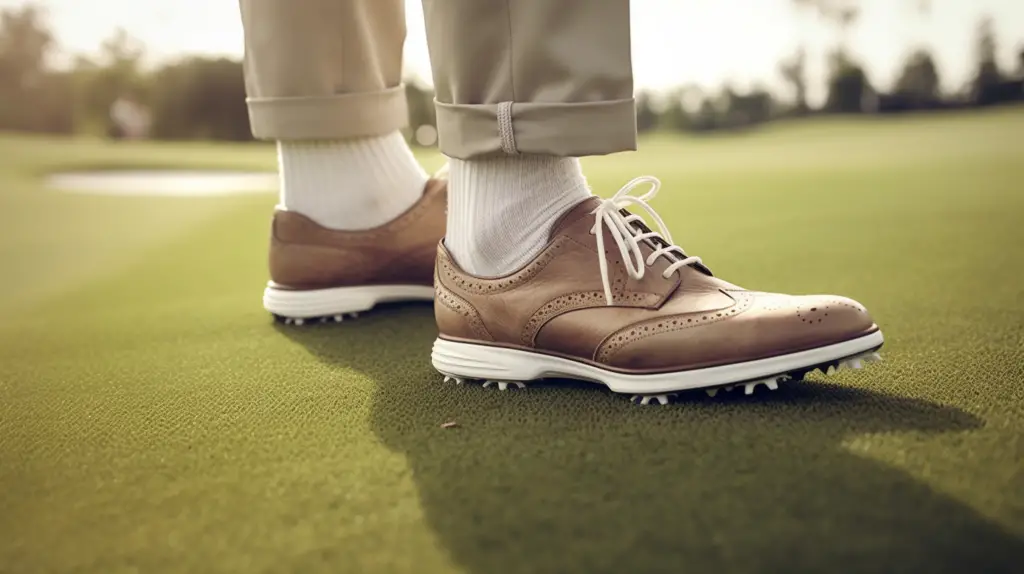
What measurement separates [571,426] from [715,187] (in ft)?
8.30

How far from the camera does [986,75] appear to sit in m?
7.13

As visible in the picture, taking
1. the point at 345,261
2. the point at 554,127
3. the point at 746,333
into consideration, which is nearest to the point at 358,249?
the point at 345,261

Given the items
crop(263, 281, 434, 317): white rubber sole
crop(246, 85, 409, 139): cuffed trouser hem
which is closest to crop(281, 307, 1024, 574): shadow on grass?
crop(263, 281, 434, 317): white rubber sole

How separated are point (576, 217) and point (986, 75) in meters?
7.64

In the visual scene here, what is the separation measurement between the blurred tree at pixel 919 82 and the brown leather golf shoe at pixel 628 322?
7309mm

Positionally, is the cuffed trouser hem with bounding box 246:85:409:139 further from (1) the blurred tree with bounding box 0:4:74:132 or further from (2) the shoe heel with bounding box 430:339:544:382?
(1) the blurred tree with bounding box 0:4:74:132

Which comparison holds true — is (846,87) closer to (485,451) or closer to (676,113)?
(676,113)

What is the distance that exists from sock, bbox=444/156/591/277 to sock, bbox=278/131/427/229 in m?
0.42

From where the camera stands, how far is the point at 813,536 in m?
0.58

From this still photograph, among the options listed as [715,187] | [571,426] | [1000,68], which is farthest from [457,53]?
[1000,68]

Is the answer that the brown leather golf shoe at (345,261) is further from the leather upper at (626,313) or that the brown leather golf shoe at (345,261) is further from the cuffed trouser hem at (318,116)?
the leather upper at (626,313)

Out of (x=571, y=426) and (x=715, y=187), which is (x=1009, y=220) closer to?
(x=715, y=187)

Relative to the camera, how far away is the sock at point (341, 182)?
1.38 meters

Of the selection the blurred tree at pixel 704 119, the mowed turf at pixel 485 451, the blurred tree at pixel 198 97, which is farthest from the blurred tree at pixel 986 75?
the blurred tree at pixel 198 97
